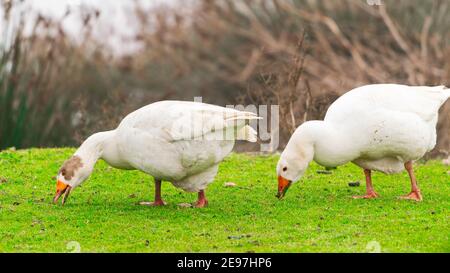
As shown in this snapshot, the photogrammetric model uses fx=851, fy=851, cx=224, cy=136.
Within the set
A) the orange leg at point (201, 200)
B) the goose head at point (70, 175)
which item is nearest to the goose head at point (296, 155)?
the orange leg at point (201, 200)

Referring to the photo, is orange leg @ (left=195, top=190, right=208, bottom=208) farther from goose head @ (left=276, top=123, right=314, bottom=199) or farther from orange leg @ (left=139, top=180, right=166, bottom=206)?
goose head @ (left=276, top=123, right=314, bottom=199)

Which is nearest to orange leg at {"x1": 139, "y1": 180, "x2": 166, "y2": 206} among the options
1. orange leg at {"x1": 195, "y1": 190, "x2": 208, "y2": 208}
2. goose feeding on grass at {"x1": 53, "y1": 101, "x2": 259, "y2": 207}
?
goose feeding on grass at {"x1": 53, "y1": 101, "x2": 259, "y2": 207}

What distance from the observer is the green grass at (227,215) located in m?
8.11

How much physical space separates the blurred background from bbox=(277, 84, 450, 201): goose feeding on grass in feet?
16.6

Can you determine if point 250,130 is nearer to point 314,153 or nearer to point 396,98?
point 314,153

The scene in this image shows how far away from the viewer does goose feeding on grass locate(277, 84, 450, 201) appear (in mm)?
9578

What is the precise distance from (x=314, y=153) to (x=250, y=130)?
2.56ft

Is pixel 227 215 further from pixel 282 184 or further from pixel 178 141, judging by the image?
pixel 178 141

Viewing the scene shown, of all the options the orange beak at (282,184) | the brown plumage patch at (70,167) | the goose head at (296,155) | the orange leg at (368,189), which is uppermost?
the goose head at (296,155)

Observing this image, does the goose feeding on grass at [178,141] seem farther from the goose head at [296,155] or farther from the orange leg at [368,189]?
the orange leg at [368,189]

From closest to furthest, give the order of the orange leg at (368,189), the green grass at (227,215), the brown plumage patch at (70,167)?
the green grass at (227,215) < the brown plumage patch at (70,167) < the orange leg at (368,189)

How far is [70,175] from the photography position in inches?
383

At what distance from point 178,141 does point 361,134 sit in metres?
2.08

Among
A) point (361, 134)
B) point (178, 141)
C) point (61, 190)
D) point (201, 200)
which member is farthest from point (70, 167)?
point (361, 134)
